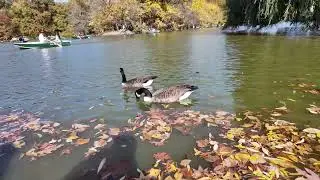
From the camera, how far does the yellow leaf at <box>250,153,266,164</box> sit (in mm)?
6599

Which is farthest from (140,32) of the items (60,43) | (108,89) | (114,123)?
(114,123)

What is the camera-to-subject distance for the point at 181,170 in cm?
653

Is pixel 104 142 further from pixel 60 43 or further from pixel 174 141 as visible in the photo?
pixel 60 43

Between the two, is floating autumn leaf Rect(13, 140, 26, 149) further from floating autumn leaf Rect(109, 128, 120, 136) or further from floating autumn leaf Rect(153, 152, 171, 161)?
floating autumn leaf Rect(153, 152, 171, 161)

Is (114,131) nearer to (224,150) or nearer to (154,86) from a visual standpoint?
(224,150)

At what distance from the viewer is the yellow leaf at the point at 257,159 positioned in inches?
260

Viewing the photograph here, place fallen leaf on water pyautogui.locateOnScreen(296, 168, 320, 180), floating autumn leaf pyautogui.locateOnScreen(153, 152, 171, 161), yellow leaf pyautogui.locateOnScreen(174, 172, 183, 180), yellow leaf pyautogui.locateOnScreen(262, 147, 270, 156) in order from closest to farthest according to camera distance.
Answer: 1. fallen leaf on water pyautogui.locateOnScreen(296, 168, 320, 180)
2. yellow leaf pyautogui.locateOnScreen(174, 172, 183, 180)
3. yellow leaf pyautogui.locateOnScreen(262, 147, 270, 156)
4. floating autumn leaf pyautogui.locateOnScreen(153, 152, 171, 161)

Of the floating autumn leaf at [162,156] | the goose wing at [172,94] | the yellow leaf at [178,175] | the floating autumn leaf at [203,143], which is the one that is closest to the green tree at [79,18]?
the goose wing at [172,94]

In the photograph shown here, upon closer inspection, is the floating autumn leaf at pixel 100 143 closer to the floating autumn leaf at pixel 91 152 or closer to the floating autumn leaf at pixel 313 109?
the floating autumn leaf at pixel 91 152

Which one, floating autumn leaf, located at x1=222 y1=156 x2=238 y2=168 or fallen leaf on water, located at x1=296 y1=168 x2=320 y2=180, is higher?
floating autumn leaf, located at x1=222 y1=156 x2=238 y2=168

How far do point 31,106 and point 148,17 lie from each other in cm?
7510

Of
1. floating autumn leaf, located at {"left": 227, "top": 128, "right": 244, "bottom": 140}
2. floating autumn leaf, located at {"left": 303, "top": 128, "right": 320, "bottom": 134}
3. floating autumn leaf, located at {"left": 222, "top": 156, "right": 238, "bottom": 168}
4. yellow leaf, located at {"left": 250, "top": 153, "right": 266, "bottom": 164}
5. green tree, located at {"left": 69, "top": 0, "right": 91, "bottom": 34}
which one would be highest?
green tree, located at {"left": 69, "top": 0, "right": 91, "bottom": 34}

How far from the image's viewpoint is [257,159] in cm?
671

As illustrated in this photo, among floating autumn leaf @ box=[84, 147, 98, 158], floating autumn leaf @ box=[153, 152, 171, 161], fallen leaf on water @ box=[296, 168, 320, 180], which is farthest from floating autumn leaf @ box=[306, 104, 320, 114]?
floating autumn leaf @ box=[84, 147, 98, 158]
